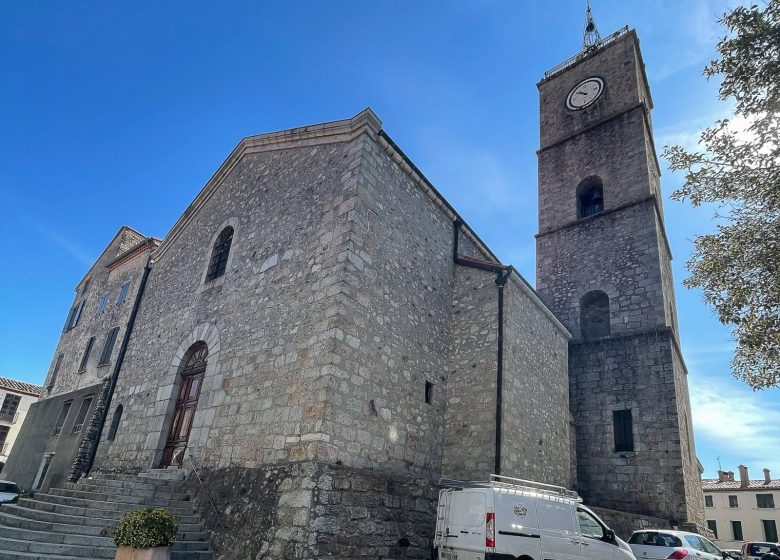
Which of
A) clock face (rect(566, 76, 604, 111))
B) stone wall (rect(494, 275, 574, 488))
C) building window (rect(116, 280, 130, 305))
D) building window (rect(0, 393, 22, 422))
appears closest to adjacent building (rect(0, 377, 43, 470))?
building window (rect(0, 393, 22, 422))

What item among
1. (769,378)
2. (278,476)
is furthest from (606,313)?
(278,476)

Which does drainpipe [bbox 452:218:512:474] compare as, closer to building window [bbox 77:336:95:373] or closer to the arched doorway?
the arched doorway

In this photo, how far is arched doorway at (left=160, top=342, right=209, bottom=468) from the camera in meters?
10.6

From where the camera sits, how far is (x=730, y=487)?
39.1 m

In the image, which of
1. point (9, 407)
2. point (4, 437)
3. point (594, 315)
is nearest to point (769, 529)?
point (594, 315)

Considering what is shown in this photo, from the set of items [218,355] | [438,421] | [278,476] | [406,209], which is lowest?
[278,476]

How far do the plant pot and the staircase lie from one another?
0.83 metres

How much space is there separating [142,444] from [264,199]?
21.3 feet

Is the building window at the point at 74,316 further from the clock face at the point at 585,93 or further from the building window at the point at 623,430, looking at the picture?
the clock face at the point at 585,93

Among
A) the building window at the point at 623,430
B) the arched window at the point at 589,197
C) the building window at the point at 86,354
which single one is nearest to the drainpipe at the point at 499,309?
the building window at the point at 623,430

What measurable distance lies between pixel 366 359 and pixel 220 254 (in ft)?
19.8

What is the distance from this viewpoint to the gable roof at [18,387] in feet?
117

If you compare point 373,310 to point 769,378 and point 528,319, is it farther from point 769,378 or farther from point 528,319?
point 769,378

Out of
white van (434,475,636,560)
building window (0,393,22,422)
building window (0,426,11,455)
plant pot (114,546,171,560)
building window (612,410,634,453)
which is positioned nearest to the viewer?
plant pot (114,546,171,560)
